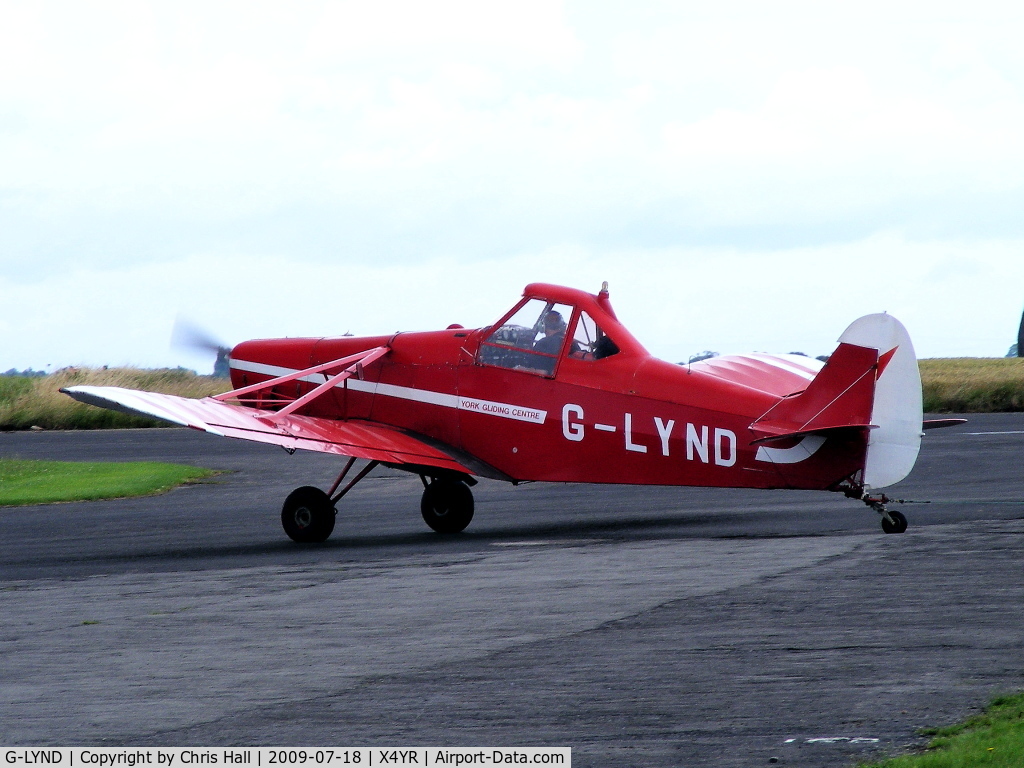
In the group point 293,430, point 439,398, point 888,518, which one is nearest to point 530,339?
point 439,398

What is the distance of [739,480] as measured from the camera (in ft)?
43.7

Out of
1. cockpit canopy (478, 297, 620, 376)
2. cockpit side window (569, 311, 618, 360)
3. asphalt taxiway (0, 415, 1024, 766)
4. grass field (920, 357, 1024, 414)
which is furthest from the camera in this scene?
grass field (920, 357, 1024, 414)

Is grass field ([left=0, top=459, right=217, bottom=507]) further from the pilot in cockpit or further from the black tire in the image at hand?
the black tire

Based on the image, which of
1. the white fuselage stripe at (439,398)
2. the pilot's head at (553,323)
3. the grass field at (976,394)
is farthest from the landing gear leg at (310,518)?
the grass field at (976,394)

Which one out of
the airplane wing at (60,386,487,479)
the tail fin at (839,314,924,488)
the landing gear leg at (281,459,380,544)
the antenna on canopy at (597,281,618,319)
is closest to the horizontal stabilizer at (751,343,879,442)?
the tail fin at (839,314,924,488)

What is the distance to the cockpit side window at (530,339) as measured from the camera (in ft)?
48.6

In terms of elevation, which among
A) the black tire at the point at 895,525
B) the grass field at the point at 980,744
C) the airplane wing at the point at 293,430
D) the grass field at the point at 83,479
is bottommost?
the grass field at the point at 980,744

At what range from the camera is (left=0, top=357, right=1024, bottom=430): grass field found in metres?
41.6

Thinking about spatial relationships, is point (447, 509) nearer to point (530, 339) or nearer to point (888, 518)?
point (530, 339)

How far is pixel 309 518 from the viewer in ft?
49.1

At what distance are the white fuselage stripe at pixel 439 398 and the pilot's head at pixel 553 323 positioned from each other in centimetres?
94

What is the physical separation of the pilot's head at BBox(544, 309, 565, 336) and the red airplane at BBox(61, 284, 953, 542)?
0.05ft

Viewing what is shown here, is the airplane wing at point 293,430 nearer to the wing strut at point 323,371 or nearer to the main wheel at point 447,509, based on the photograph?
the wing strut at point 323,371

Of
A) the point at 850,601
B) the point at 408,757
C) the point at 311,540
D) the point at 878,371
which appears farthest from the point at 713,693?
the point at 311,540
